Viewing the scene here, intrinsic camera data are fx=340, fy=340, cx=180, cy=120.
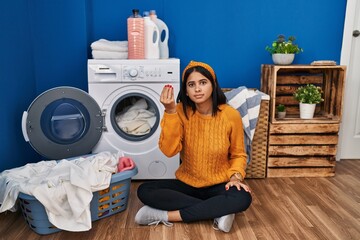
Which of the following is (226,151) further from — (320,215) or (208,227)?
(320,215)

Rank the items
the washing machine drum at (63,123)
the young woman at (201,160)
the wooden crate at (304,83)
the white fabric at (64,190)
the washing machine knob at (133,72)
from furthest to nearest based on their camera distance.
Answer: the wooden crate at (304,83) → the washing machine knob at (133,72) → the washing machine drum at (63,123) → the young woman at (201,160) → the white fabric at (64,190)

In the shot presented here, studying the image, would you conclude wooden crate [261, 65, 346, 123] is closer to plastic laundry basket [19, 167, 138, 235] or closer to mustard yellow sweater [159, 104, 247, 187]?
mustard yellow sweater [159, 104, 247, 187]

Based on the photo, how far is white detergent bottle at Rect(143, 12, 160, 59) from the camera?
2203 millimetres

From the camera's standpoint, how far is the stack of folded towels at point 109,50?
216 centimetres

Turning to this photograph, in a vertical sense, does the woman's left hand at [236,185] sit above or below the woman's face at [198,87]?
below

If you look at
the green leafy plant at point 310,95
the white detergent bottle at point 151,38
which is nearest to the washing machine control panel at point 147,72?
the white detergent bottle at point 151,38

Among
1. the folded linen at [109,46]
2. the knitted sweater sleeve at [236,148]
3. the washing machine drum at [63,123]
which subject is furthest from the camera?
the folded linen at [109,46]

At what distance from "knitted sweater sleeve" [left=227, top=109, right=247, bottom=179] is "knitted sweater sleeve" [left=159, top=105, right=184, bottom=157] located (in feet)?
0.86

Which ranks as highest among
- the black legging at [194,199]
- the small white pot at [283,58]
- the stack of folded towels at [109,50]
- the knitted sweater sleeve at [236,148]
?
the stack of folded towels at [109,50]

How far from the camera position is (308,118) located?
90.5 inches

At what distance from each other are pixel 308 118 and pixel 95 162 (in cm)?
144

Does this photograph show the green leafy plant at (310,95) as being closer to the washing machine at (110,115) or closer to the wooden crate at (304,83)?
the wooden crate at (304,83)

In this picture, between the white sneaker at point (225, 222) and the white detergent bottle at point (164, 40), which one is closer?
the white sneaker at point (225, 222)

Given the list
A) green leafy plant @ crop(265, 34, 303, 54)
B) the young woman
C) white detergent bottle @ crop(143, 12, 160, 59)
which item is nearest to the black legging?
the young woman
